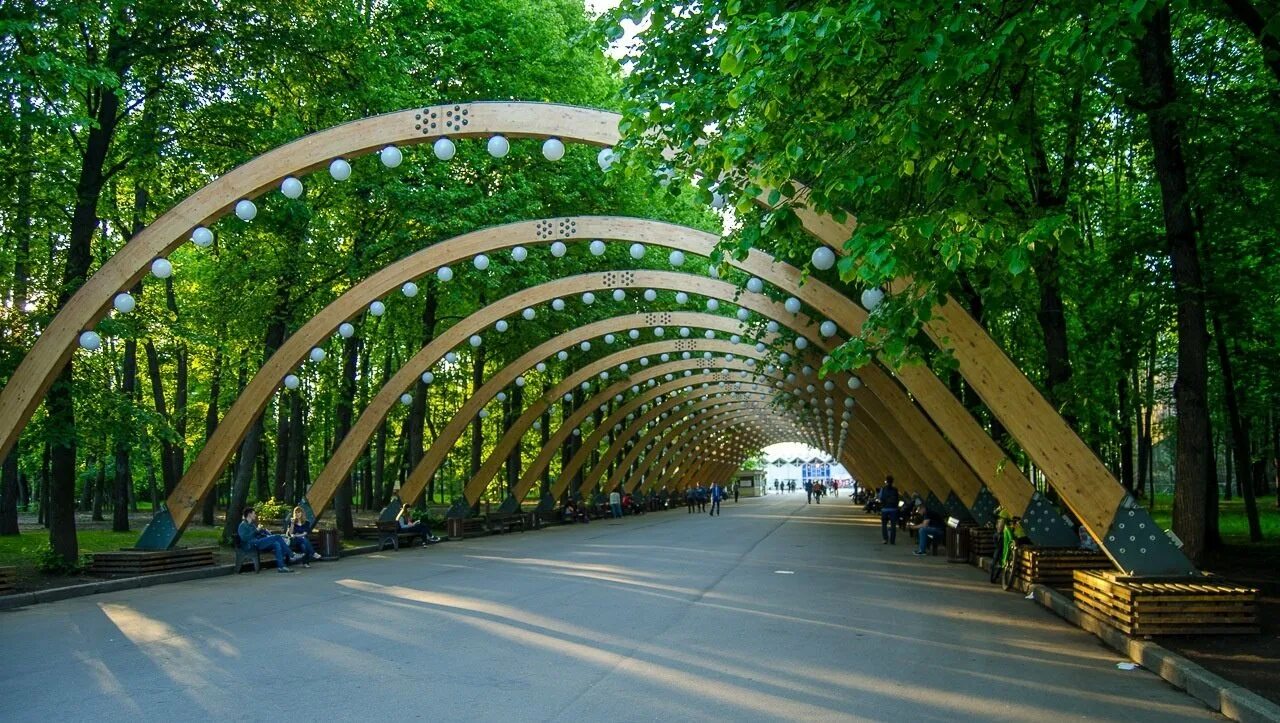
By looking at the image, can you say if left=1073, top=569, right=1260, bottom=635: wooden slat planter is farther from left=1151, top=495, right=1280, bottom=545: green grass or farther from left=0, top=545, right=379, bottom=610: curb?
left=1151, top=495, right=1280, bottom=545: green grass

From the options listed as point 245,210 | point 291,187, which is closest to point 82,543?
point 245,210

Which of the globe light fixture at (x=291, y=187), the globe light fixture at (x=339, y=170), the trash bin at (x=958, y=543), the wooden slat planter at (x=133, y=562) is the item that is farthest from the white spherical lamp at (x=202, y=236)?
the trash bin at (x=958, y=543)

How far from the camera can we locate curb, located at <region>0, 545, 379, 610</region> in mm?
12852

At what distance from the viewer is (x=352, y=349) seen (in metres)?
27.4

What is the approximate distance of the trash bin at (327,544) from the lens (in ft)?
67.7

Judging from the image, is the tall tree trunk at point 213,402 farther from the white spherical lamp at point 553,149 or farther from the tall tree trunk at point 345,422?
the white spherical lamp at point 553,149

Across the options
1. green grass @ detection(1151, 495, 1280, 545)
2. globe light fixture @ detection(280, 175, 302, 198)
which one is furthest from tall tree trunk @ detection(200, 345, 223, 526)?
green grass @ detection(1151, 495, 1280, 545)

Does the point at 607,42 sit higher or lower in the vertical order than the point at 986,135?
higher

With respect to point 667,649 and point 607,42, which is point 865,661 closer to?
point 667,649

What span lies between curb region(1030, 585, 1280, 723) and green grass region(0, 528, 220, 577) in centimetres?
1493

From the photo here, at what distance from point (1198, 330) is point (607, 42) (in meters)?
7.60

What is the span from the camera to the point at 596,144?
1354 centimetres

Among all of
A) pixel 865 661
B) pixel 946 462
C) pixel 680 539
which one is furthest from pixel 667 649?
pixel 680 539

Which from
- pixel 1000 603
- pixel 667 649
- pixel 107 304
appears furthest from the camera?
pixel 107 304
